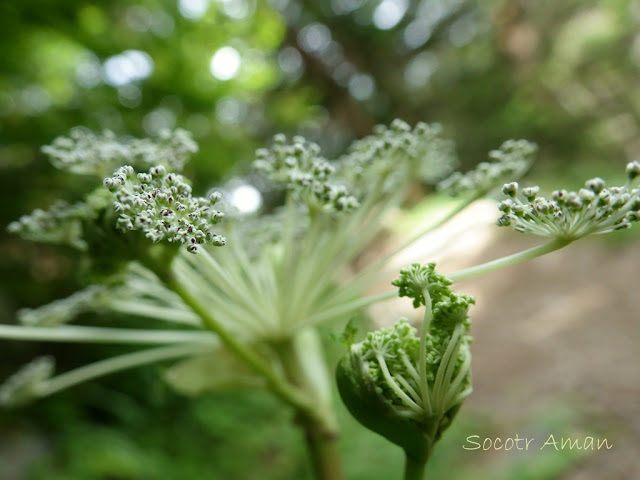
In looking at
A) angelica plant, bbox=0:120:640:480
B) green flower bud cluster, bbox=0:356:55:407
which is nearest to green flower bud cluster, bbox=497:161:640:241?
angelica plant, bbox=0:120:640:480

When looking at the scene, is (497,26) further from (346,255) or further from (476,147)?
(346,255)

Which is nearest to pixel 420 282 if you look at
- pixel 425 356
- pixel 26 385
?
pixel 425 356

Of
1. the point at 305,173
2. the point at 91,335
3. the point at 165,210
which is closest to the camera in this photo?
the point at 165,210

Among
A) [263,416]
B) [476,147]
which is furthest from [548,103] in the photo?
[263,416]

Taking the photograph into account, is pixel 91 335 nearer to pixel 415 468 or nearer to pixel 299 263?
pixel 299 263

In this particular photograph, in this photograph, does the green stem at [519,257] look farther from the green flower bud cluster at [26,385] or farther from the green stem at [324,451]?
the green flower bud cluster at [26,385]

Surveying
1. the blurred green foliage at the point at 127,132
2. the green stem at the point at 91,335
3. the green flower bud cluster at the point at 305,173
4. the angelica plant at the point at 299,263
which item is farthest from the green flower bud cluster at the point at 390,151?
the blurred green foliage at the point at 127,132
